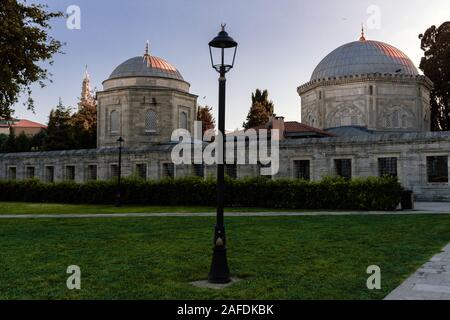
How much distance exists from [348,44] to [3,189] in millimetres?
35526

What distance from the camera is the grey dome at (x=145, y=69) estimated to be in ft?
139

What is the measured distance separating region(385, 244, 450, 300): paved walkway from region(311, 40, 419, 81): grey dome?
36192mm

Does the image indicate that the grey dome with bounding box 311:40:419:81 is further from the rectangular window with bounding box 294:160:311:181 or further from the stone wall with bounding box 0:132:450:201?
the stone wall with bounding box 0:132:450:201

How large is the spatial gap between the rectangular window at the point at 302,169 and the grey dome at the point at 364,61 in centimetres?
1652

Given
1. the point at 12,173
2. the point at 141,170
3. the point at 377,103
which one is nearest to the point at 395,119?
the point at 377,103

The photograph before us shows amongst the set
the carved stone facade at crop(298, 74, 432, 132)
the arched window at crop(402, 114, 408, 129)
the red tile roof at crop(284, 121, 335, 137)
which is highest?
the carved stone facade at crop(298, 74, 432, 132)

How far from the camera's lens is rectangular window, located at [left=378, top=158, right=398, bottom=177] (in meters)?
26.0

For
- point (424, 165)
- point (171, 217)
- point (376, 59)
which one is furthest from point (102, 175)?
point (376, 59)

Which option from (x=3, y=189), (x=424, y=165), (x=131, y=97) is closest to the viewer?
(x=424, y=165)

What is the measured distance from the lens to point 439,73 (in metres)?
49.1

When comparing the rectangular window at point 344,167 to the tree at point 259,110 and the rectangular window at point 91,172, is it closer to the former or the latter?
the rectangular window at point 91,172

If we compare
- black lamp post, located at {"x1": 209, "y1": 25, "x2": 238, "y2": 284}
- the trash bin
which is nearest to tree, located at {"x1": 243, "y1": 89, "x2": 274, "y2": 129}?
the trash bin
